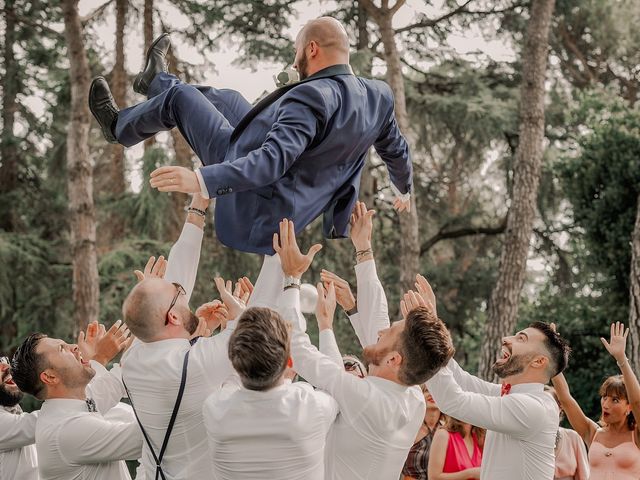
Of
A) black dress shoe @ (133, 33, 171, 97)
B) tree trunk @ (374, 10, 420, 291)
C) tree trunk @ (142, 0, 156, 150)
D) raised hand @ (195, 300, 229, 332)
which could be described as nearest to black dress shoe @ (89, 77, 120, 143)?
black dress shoe @ (133, 33, 171, 97)

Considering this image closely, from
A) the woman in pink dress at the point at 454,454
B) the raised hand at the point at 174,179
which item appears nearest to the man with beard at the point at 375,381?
the raised hand at the point at 174,179

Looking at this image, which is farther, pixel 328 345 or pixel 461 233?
pixel 461 233

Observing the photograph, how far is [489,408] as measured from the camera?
12.4 ft

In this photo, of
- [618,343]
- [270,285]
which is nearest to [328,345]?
[270,285]

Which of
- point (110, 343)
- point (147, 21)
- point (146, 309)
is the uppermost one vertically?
point (147, 21)

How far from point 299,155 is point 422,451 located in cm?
309

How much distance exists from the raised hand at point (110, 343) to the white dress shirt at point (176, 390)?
2.35 ft

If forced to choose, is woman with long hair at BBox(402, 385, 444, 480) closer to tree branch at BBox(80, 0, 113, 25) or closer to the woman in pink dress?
the woman in pink dress

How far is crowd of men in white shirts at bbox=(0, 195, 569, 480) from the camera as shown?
10.1 ft

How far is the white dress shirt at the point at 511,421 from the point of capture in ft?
12.4

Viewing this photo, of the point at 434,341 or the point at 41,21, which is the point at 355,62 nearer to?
the point at 41,21

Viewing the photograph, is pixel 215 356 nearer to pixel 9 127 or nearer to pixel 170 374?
pixel 170 374

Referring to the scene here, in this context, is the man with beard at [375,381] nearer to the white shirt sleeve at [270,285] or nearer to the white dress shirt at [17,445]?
the white shirt sleeve at [270,285]

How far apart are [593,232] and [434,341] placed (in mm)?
9492
